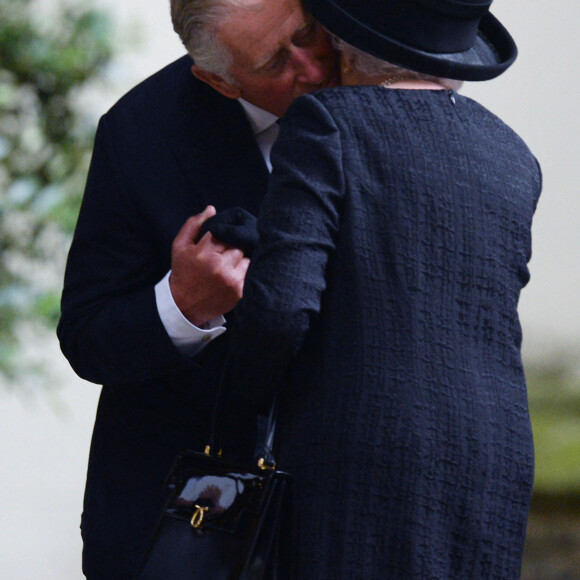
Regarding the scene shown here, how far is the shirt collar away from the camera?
208 cm

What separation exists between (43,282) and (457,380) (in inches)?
98.4


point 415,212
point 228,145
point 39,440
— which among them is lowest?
point 415,212

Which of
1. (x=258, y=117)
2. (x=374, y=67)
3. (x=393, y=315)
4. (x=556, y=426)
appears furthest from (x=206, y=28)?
(x=556, y=426)

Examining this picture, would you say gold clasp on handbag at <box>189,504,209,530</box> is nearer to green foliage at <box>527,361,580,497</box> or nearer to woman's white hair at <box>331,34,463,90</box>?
woman's white hair at <box>331,34,463,90</box>

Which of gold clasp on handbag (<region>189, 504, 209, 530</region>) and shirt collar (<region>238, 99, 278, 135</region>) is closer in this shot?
gold clasp on handbag (<region>189, 504, 209, 530</region>)

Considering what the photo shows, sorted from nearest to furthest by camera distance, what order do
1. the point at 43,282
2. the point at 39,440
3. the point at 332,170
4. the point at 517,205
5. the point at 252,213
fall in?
1. the point at 332,170
2. the point at 517,205
3. the point at 252,213
4. the point at 43,282
5. the point at 39,440

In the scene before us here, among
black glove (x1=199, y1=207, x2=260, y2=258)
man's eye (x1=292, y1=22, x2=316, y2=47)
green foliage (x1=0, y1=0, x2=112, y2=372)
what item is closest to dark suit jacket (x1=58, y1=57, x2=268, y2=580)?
black glove (x1=199, y1=207, x2=260, y2=258)

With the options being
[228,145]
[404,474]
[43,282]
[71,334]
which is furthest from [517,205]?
[43,282]

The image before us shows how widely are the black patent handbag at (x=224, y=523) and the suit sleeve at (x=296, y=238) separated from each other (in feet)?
0.55

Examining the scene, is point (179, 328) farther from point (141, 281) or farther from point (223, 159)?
point (223, 159)

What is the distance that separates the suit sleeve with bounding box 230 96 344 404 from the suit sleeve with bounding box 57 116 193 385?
0.37 meters

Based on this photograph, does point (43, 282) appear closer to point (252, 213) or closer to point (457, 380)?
point (252, 213)

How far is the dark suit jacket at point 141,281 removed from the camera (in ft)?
6.63

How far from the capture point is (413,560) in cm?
164
